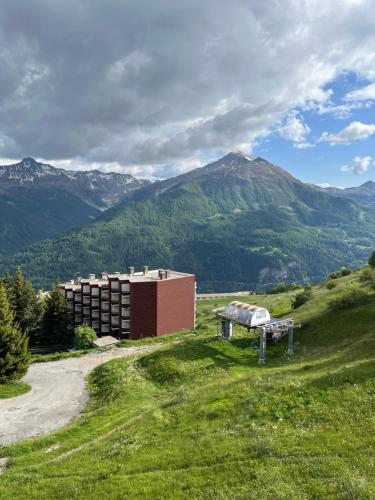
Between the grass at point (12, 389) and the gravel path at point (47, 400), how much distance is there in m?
0.76

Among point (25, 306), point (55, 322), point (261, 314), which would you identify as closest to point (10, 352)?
point (261, 314)

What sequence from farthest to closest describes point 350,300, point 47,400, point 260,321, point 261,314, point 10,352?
point 350,300 < point 10,352 < point 261,314 < point 260,321 < point 47,400

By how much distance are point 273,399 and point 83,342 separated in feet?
207

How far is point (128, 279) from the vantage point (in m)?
97.5

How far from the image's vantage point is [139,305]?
93.8m

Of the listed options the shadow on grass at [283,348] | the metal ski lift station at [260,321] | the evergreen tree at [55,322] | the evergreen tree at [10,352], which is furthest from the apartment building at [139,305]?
the metal ski lift station at [260,321]

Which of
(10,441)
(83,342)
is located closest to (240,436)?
(10,441)

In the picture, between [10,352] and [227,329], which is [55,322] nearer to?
[10,352]

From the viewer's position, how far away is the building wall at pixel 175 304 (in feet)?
308

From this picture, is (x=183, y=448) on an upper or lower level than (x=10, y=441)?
upper

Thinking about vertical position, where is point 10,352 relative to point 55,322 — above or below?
above

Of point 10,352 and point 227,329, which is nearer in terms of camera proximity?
point 10,352

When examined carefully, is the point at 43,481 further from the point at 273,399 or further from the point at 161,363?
the point at 161,363

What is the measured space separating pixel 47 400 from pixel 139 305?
48.9 metres
